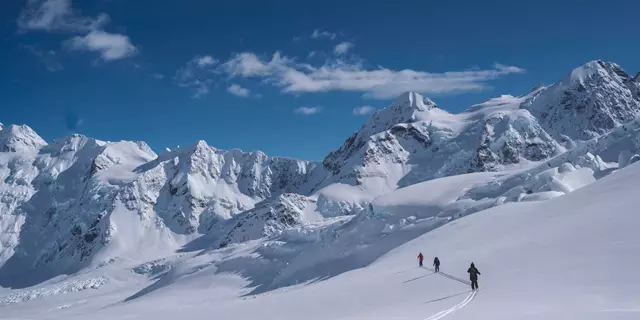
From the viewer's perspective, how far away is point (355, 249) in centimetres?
9000

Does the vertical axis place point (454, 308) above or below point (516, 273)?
below

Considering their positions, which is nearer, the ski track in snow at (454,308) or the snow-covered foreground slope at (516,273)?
the ski track in snow at (454,308)


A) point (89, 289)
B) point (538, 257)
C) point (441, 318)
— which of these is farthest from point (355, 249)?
point (89, 289)

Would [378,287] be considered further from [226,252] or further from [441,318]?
[226,252]

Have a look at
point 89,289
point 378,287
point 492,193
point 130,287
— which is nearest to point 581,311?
point 378,287

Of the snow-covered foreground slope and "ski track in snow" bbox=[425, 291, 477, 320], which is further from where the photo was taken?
the snow-covered foreground slope

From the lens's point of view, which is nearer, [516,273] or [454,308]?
[454,308]

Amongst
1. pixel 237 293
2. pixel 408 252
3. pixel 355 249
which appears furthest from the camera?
pixel 237 293

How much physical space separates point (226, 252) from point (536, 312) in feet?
417

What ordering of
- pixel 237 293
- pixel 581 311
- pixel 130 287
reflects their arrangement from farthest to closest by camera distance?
pixel 130 287 → pixel 237 293 → pixel 581 311

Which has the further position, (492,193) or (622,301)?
(492,193)

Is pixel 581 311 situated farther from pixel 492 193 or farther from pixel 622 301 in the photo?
pixel 492 193

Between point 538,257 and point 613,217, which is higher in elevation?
point 613,217

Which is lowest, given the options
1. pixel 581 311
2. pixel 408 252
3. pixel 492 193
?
pixel 581 311
